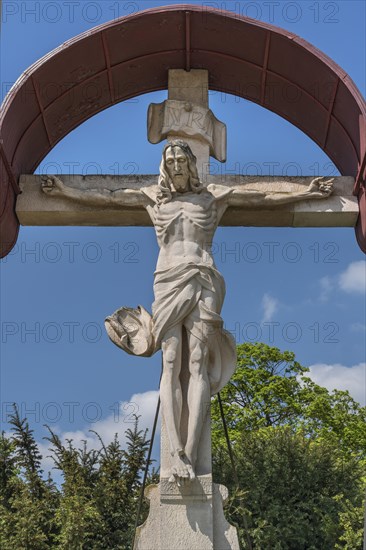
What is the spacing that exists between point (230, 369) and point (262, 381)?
14638mm

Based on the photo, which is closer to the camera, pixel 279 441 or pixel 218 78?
pixel 218 78

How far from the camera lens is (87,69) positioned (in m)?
8.02

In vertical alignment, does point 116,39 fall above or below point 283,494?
above

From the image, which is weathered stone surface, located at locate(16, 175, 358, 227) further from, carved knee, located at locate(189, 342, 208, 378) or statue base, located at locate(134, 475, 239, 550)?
statue base, located at locate(134, 475, 239, 550)

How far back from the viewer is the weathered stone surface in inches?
300

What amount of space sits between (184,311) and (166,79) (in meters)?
3.10

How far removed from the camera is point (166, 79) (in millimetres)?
8461

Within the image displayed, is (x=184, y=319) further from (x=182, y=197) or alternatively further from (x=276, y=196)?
(x=276, y=196)

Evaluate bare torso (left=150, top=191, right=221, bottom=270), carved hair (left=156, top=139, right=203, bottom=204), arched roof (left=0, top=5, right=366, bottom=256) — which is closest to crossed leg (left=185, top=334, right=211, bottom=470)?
bare torso (left=150, top=191, right=221, bottom=270)

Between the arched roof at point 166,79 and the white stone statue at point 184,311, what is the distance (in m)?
1.39

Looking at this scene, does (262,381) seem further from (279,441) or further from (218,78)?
(218,78)

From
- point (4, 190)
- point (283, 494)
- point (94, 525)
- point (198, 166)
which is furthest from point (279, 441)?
point (4, 190)

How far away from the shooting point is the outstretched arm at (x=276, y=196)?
7430 mm

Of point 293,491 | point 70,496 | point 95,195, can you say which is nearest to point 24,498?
point 70,496
